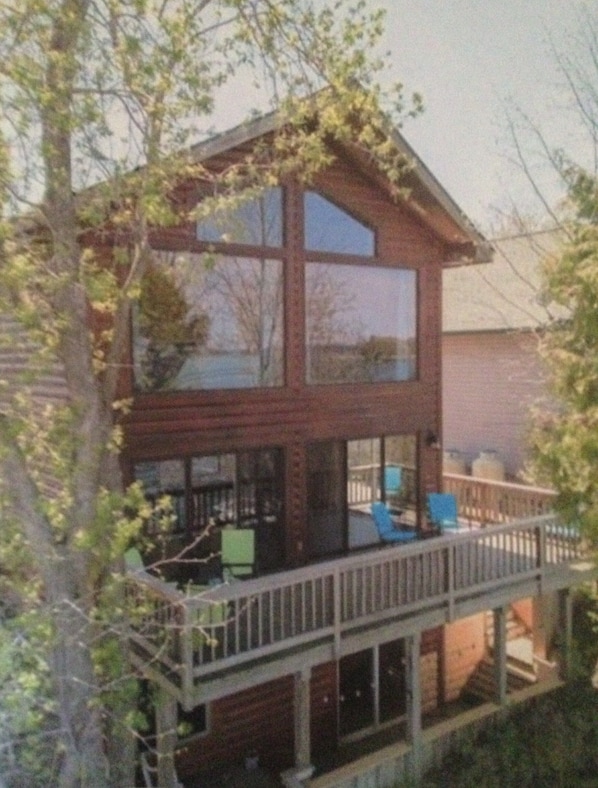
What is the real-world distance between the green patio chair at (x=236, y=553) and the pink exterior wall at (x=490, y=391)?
9.47m

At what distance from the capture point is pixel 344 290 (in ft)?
36.0

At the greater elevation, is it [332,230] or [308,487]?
[332,230]

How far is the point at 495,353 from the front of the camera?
18000mm

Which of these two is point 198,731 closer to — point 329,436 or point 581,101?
point 329,436

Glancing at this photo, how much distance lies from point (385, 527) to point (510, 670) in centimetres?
421

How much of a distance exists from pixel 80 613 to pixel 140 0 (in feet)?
18.0

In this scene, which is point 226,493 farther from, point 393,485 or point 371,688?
point 371,688

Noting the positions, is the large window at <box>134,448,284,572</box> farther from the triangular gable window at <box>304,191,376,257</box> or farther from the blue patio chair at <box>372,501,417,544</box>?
the triangular gable window at <box>304,191,376,257</box>

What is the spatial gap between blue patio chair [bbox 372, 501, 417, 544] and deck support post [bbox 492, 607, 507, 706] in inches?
71.7

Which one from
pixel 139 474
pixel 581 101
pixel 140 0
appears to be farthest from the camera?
pixel 581 101

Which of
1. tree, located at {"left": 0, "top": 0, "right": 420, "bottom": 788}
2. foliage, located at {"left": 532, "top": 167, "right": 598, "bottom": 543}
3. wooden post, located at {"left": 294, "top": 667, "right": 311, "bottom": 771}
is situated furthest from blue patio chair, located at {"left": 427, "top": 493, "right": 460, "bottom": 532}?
tree, located at {"left": 0, "top": 0, "right": 420, "bottom": 788}

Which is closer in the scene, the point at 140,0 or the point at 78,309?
the point at 140,0

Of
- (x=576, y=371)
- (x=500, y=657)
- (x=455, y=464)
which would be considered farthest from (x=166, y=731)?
(x=455, y=464)

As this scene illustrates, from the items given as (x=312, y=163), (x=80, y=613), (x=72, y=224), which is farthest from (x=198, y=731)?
(x=312, y=163)
